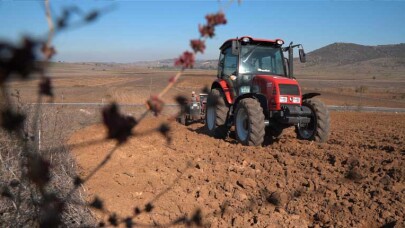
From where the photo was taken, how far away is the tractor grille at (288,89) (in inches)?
320

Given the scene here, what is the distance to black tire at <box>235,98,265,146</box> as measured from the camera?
778cm

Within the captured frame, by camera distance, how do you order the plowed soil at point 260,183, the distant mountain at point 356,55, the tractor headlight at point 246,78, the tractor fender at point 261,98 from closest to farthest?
the plowed soil at point 260,183, the tractor fender at point 261,98, the tractor headlight at point 246,78, the distant mountain at point 356,55

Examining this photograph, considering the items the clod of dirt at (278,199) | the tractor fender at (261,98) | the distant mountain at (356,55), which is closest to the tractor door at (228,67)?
the tractor fender at (261,98)

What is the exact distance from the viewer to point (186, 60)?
154 cm

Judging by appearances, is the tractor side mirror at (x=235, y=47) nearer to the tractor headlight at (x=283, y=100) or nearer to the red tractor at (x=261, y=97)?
the red tractor at (x=261, y=97)

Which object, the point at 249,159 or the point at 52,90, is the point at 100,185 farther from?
the point at 52,90

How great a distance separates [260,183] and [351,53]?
140m

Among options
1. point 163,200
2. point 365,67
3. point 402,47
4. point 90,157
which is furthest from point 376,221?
point 402,47

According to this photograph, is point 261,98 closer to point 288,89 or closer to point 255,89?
point 255,89

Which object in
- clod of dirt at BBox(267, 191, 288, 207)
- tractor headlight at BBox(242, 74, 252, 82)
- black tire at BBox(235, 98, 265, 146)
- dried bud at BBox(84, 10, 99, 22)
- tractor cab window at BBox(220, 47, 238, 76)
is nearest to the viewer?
dried bud at BBox(84, 10, 99, 22)

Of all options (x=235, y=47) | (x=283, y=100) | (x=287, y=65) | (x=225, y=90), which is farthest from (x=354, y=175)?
(x=225, y=90)

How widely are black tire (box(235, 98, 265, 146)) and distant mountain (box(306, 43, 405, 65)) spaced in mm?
122892

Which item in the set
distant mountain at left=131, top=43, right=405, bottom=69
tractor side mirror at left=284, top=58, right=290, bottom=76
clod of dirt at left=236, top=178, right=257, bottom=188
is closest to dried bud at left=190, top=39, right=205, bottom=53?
clod of dirt at left=236, top=178, right=257, bottom=188

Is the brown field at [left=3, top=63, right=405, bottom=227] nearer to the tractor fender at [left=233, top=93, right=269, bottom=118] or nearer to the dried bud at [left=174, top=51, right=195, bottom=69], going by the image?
the tractor fender at [left=233, top=93, right=269, bottom=118]
